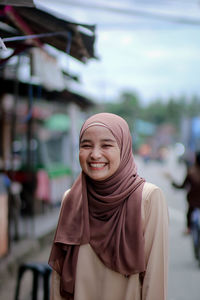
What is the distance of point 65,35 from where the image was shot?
357 centimetres

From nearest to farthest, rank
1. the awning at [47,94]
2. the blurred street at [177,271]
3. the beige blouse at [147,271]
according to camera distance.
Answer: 1. the beige blouse at [147,271]
2. the blurred street at [177,271]
3. the awning at [47,94]

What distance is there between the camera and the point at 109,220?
2201 millimetres

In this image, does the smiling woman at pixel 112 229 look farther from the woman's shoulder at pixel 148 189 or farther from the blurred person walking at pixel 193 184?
the blurred person walking at pixel 193 184

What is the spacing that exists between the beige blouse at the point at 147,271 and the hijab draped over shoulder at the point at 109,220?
4 cm

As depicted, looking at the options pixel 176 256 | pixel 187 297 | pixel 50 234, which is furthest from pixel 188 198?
pixel 50 234

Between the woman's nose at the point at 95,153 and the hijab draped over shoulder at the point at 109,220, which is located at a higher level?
the woman's nose at the point at 95,153

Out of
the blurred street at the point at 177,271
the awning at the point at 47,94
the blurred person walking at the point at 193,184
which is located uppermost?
the awning at the point at 47,94

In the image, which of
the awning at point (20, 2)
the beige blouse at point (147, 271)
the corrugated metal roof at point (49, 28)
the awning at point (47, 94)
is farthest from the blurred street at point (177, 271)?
the awning at point (20, 2)

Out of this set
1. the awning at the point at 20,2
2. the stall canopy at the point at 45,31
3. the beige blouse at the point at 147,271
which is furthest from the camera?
the stall canopy at the point at 45,31

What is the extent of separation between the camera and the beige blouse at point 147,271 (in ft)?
7.10

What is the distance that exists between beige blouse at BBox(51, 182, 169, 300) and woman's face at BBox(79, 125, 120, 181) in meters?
0.23

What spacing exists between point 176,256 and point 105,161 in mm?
4722

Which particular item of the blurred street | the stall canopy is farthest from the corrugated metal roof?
the blurred street

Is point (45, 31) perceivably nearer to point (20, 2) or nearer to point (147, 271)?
point (20, 2)
